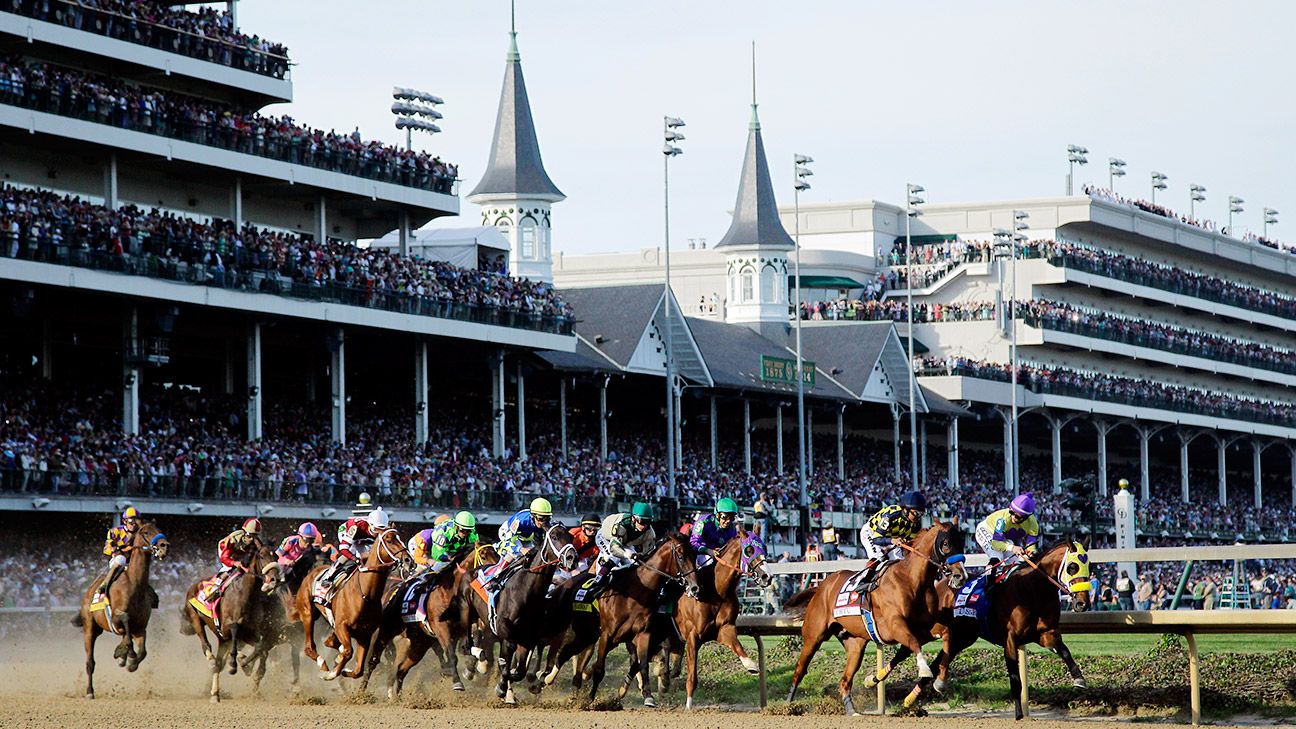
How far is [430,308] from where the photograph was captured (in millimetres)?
43875

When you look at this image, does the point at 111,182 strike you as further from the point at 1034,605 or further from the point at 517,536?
the point at 1034,605

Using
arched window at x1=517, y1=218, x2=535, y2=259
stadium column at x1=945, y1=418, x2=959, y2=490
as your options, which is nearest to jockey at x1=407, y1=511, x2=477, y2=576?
arched window at x1=517, y1=218, x2=535, y2=259

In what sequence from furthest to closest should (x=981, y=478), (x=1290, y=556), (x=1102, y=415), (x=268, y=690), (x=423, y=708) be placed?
(x=1102, y=415) < (x=981, y=478) < (x=268, y=690) < (x=423, y=708) < (x=1290, y=556)

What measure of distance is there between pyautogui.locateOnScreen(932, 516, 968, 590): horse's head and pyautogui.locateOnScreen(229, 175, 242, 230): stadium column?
2696 cm

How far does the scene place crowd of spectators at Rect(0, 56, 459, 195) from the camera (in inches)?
1475

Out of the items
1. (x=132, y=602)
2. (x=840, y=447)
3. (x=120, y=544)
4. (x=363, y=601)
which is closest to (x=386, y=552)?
(x=363, y=601)

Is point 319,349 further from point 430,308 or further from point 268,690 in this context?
point 268,690

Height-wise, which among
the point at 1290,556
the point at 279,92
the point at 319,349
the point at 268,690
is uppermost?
the point at 279,92

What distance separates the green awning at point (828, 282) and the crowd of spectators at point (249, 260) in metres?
31.1

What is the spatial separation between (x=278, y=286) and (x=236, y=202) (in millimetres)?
3250

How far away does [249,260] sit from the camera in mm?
39656

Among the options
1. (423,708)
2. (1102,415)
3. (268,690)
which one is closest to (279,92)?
(268,690)

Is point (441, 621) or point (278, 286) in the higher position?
point (278, 286)

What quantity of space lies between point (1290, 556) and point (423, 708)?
329 inches
